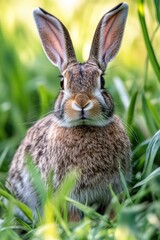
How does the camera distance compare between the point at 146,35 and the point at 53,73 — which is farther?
the point at 53,73

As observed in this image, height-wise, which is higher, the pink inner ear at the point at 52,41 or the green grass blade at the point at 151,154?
the pink inner ear at the point at 52,41

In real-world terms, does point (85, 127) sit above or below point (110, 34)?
below

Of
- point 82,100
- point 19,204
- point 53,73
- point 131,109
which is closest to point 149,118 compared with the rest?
point 131,109

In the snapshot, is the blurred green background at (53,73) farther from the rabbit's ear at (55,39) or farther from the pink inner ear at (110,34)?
the rabbit's ear at (55,39)

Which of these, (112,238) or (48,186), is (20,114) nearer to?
(48,186)

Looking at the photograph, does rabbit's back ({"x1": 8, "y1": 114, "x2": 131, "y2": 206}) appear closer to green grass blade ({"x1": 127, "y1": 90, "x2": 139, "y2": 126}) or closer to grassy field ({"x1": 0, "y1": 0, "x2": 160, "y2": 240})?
grassy field ({"x1": 0, "y1": 0, "x2": 160, "y2": 240})

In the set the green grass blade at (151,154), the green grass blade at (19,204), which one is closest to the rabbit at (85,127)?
the green grass blade at (151,154)

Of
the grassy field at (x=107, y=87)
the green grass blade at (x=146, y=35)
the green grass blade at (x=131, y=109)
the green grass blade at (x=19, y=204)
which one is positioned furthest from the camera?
the green grass blade at (x=131, y=109)

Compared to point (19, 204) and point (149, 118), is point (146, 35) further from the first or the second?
point (19, 204)
